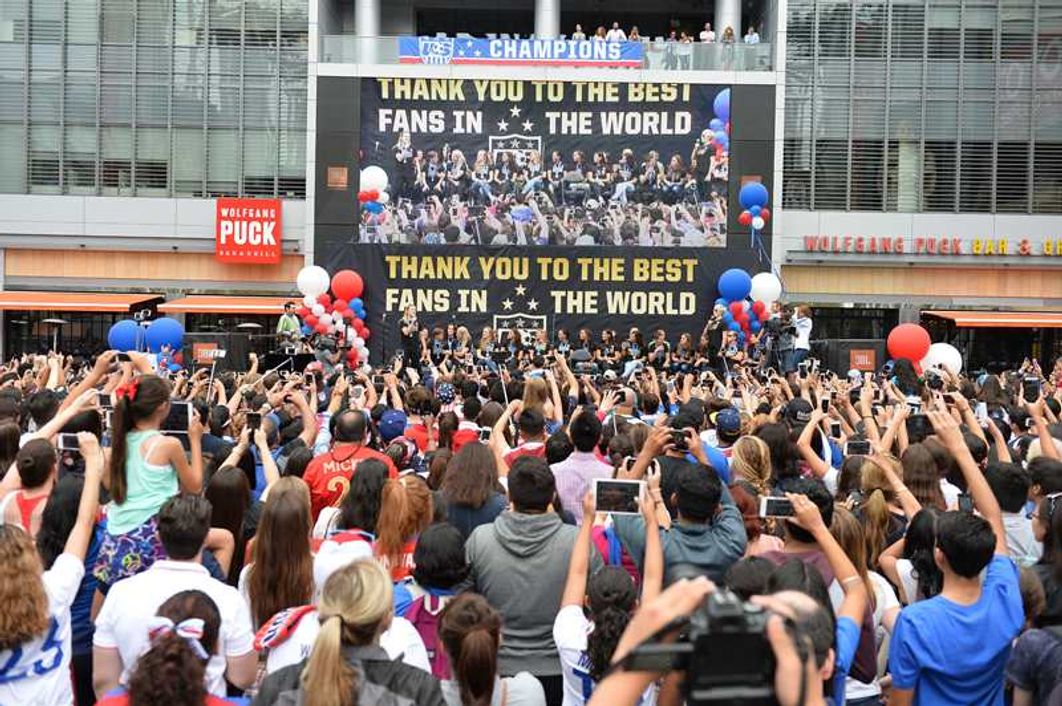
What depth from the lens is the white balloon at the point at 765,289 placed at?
2328cm

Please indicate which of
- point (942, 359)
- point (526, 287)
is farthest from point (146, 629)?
point (526, 287)

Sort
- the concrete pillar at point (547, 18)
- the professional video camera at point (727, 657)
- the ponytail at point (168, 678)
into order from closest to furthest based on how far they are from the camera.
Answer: the professional video camera at point (727, 657)
the ponytail at point (168, 678)
the concrete pillar at point (547, 18)

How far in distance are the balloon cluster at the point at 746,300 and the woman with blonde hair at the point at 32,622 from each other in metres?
20.5

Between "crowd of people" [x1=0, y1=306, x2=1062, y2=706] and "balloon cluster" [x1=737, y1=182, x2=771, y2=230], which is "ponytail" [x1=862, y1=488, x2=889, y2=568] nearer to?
"crowd of people" [x1=0, y1=306, x2=1062, y2=706]

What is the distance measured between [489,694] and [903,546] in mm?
2566

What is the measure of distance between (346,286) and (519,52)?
9.62 m

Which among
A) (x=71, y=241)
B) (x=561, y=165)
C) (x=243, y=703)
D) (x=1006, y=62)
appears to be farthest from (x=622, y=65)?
(x=243, y=703)

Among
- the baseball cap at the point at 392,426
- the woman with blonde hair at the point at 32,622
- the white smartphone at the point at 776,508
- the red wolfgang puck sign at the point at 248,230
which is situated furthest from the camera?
the red wolfgang puck sign at the point at 248,230

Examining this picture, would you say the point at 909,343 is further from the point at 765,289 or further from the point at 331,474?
the point at 331,474

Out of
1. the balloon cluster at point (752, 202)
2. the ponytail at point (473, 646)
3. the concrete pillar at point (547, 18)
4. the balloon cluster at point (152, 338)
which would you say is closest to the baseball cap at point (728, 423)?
the ponytail at point (473, 646)

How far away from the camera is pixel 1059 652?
12.7 feet

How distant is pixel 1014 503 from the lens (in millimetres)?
5766

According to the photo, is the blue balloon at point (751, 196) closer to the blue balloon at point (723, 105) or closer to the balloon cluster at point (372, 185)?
the blue balloon at point (723, 105)

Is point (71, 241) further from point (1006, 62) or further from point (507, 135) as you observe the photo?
point (1006, 62)
